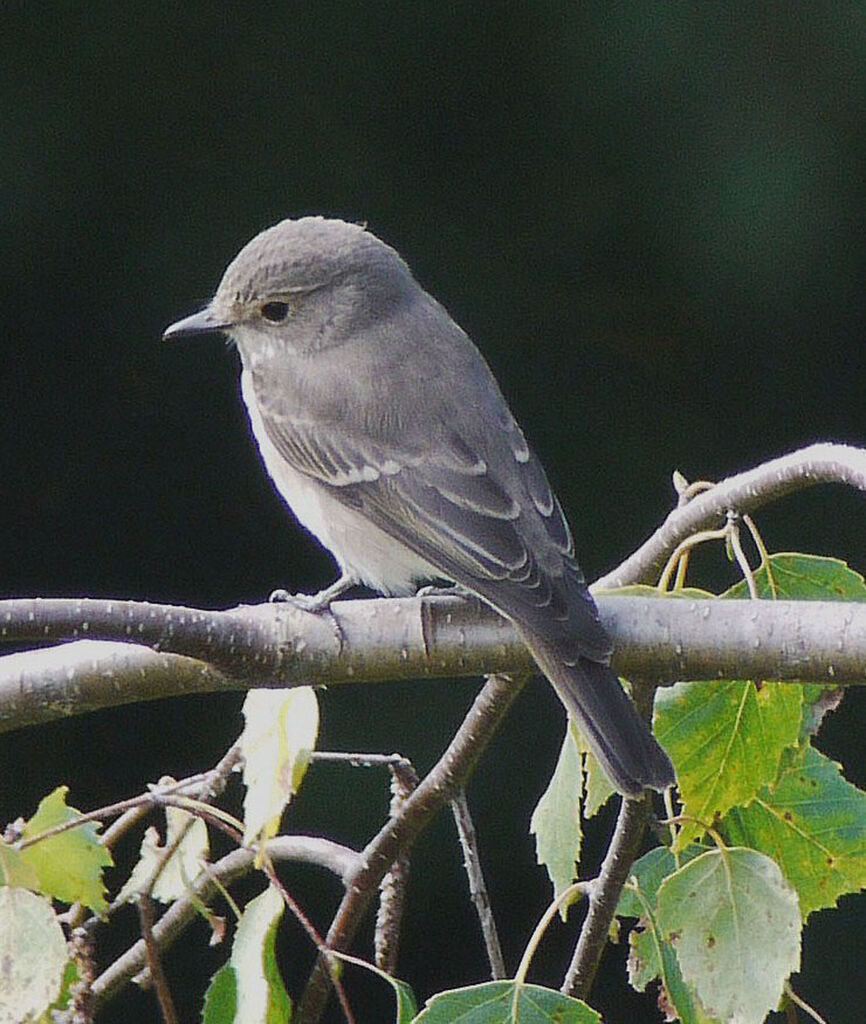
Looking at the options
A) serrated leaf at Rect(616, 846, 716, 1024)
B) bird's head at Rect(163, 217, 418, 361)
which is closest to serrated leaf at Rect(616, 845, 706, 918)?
serrated leaf at Rect(616, 846, 716, 1024)

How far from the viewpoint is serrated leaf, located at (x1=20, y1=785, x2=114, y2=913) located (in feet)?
4.41

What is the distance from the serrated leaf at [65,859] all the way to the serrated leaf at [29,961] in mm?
78

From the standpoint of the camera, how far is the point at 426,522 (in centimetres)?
217

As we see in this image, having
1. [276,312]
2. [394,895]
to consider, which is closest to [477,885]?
[394,895]

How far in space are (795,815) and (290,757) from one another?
0.58 meters

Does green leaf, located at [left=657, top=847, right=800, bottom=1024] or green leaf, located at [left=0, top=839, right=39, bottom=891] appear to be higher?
green leaf, located at [left=0, top=839, right=39, bottom=891]

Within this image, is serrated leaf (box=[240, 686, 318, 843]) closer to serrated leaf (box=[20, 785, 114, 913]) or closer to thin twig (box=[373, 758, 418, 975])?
serrated leaf (box=[20, 785, 114, 913])

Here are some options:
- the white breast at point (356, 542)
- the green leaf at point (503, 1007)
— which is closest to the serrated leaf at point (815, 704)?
the green leaf at point (503, 1007)

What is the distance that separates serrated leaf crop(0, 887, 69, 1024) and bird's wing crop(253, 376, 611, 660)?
27.7 inches

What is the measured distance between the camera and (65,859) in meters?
1.35

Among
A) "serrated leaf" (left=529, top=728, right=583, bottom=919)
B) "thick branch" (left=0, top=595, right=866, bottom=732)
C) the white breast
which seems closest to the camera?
"thick branch" (left=0, top=595, right=866, bottom=732)

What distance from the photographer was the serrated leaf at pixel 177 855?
1.47 meters

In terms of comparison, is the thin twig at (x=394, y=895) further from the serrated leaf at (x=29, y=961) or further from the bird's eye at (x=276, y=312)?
the bird's eye at (x=276, y=312)

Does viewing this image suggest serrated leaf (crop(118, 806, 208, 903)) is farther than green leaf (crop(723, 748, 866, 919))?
No
